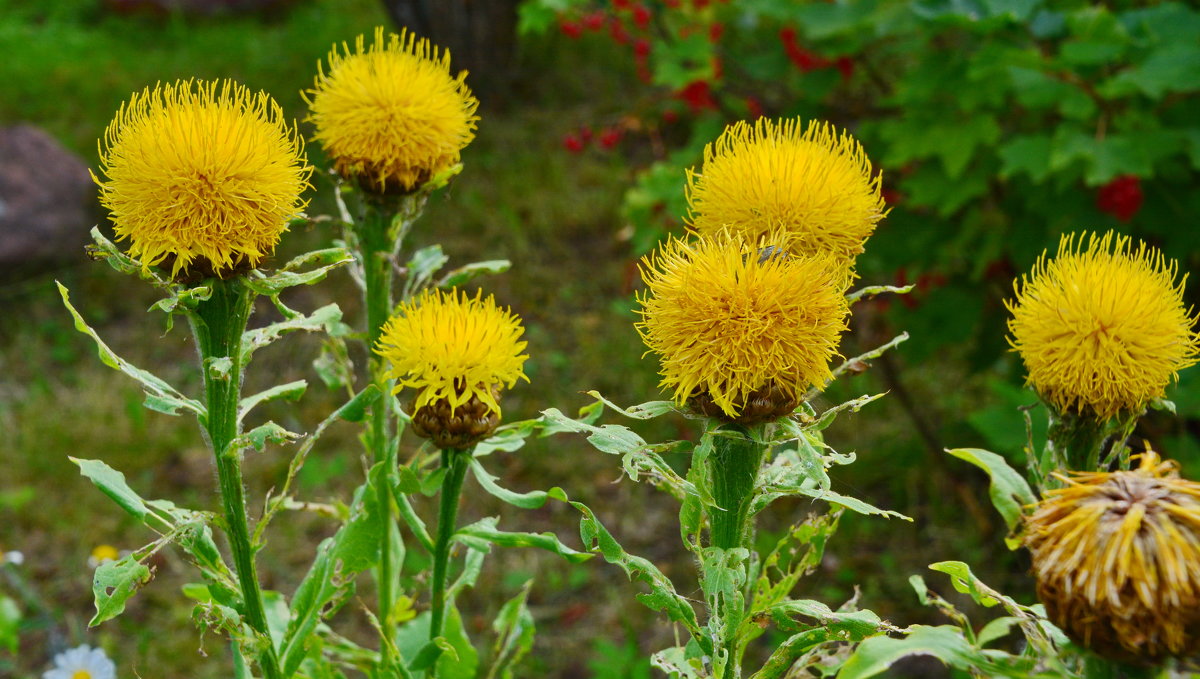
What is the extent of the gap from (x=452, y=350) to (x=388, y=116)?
1.53ft

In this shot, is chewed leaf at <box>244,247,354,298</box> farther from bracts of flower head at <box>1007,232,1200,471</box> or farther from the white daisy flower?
the white daisy flower

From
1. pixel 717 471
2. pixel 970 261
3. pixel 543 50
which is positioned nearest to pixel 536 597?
pixel 970 261

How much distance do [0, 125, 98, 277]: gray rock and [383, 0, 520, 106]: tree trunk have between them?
231 centimetres

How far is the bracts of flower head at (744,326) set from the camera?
4.16 feet

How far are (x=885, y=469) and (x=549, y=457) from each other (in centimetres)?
145

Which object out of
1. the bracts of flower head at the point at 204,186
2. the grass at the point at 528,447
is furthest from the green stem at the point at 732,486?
the grass at the point at 528,447

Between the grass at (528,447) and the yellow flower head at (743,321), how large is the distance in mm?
1399

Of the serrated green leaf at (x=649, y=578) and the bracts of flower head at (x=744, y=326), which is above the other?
the bracts of flower head at (x=744, y=326)

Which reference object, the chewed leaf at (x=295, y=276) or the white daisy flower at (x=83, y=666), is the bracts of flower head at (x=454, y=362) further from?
the white daisy flower at (x=83, y=666)

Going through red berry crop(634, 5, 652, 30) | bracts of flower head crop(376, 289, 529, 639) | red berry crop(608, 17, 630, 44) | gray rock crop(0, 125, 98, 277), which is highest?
gray rock crop(0, 125, 98, 277)

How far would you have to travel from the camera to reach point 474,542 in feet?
5.68

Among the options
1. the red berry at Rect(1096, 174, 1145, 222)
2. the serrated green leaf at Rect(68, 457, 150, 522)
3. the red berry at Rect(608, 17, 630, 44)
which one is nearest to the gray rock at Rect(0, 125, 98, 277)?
the red berry at Rect(608, 17, 630, 44)

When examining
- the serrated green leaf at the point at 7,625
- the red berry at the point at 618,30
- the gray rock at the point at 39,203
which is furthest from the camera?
the gray rock at the point at 39,203

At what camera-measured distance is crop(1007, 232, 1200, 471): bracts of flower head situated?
4.29ft
